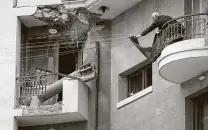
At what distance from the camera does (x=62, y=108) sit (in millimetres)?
28000

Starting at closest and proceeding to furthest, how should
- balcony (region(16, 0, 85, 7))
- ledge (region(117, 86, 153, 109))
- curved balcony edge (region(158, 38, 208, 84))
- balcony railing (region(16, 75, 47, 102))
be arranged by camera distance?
curved balcony edge (region(158, 38, 208, 84)), ledge (region(117, 86, 153, 109)), balcony railing (region(16, 75, 47, 102)), balcony (region(16, 0, 85, 7))

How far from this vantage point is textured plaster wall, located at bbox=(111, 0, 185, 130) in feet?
84.0

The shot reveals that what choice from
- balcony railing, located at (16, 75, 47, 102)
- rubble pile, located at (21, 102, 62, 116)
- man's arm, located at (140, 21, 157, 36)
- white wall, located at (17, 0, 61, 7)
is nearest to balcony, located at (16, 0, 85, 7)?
white wall, located at (17, 0, 61, 7)

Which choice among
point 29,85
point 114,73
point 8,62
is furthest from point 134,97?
point 8,62

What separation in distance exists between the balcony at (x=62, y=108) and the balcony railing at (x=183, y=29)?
3969mm

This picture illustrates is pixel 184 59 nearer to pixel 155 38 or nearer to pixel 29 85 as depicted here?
pixel 155 38

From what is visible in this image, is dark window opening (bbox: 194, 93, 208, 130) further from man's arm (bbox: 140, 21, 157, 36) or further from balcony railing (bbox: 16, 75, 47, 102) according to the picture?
balcony railing (bbox: 16, 75, 47, 102)

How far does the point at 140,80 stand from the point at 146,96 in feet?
4.02

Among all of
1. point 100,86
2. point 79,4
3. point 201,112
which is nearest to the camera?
point 201,112

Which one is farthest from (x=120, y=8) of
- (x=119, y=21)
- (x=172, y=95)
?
(x=172, y=95)

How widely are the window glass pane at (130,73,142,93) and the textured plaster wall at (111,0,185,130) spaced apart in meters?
0.38

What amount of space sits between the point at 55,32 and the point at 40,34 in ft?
2.00

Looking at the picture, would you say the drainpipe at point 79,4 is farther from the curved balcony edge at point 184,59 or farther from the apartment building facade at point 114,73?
the curved balcony edge at point 184,59

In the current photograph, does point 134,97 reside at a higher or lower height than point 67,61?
lower
